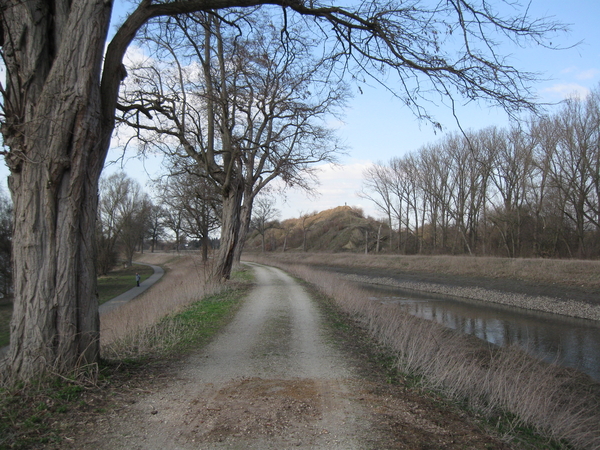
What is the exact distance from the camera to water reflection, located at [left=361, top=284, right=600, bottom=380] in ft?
39.6

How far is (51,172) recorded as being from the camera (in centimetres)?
480

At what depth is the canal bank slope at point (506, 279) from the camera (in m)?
21.1

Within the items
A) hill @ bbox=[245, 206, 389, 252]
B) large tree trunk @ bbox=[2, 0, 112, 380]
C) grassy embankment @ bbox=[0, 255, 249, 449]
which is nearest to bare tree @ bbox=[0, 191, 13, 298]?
grassy embankment @ bbox=[0, 255, 249, 449]

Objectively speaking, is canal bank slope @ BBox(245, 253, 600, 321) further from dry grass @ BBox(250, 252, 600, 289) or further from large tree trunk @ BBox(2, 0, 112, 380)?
large tree trunk @ BBox(2, 0, 112, 380)

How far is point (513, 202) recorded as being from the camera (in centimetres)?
4212

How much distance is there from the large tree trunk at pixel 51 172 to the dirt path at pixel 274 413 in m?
1.23

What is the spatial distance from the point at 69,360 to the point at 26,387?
470mm

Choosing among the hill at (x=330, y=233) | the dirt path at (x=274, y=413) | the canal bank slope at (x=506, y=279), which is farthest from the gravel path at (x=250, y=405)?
the hill at (x=330, y=233)

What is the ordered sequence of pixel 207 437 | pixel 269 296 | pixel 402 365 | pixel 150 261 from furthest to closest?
pixel 150 261 → pixel 269 296 → pixel 402 365 → pixel 207 437

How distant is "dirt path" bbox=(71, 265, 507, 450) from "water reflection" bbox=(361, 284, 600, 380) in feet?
24.6

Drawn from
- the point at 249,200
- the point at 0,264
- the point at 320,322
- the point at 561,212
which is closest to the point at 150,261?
the point at 0,264

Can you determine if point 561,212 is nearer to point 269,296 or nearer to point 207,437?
point 269,296

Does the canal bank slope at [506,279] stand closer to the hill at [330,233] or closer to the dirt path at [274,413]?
the dirt path at [274,413]

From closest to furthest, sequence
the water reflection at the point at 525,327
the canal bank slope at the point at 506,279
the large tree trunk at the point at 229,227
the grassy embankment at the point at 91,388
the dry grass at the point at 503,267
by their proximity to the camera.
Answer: the grassy embankment at the point at 91,388, the water reflection at the point at 525,327, the large tree trunk at the point at 229,227, the canal bank slope at the point at 506,279, the dry grass at the point at 503,267
